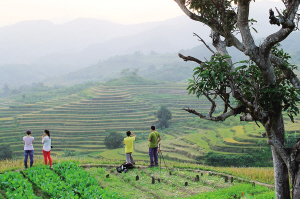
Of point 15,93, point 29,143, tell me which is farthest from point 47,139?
point 15,93

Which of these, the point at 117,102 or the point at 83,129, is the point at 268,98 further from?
the point at 117,102

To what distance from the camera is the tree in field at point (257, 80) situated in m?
4.78

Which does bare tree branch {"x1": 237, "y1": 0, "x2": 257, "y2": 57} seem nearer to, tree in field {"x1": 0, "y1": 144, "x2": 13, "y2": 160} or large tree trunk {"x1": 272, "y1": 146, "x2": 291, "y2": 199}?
large tree trunk {"x1": 272, "y1": 146, "x2": 291, "y2": 199}

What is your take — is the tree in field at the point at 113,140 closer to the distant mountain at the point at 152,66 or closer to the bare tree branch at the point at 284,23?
the bare tree branch at the point at 284,23

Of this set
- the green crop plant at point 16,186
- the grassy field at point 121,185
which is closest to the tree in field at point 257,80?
the grassy field at point 121,185

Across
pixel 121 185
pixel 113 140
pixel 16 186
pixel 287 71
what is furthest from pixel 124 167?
pixel 113 140

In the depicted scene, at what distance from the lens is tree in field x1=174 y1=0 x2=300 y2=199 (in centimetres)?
478

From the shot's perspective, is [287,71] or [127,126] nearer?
[287,71]

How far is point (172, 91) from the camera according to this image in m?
73.3

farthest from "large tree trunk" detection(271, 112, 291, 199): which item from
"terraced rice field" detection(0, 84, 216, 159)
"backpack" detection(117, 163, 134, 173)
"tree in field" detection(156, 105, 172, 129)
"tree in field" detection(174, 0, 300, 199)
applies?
"tree in field" detection(156, 105, 172, 129)

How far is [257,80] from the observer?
5.28m

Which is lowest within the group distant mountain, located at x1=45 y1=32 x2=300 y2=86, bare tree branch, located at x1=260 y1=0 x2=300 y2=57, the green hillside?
the green hillside

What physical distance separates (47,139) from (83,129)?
38279 mm

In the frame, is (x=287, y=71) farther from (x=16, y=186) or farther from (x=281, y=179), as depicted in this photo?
(x=16, y=186)
